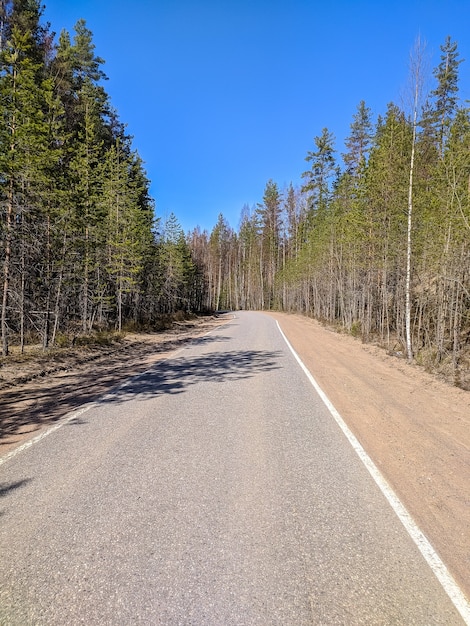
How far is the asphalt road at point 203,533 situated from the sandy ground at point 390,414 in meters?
0.38

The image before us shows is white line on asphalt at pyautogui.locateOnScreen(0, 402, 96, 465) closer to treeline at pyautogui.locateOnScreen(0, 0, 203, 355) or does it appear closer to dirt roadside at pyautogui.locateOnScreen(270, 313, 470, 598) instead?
dirt roadside at pyautogui.locateOnScreen(270, 313, 470, 598)

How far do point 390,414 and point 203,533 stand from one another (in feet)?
14.1

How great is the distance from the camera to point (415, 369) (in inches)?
427

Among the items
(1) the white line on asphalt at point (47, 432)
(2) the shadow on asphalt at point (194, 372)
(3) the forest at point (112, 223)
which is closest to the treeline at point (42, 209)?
(3) the forest at point (112, 223)

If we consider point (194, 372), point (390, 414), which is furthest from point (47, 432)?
point (390, 414)

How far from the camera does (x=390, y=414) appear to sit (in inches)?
239

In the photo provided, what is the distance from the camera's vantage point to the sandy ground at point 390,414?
3.25 meters

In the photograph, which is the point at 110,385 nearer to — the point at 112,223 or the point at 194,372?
the point at 194,372

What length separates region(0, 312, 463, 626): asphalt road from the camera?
2158 mm

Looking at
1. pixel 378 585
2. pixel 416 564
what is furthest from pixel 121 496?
pixel 416 564

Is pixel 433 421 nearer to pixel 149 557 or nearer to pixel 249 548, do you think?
pixel 249 548

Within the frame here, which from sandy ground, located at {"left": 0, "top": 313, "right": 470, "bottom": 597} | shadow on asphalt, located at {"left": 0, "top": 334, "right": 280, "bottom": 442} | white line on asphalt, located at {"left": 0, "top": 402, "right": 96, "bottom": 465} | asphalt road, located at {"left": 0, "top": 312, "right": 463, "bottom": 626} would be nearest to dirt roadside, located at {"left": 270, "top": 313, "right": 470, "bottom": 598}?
sandy ground, located at {"left": 0, "top": 313, "right": 470, "bottom": 597}

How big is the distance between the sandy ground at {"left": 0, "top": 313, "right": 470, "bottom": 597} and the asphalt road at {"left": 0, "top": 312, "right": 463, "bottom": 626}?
0.38m

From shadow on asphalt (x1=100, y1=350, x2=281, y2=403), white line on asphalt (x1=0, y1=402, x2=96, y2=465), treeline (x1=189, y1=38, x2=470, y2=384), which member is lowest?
white line on asphalt (x1=0, y1=402, x2=96, y2=465)
